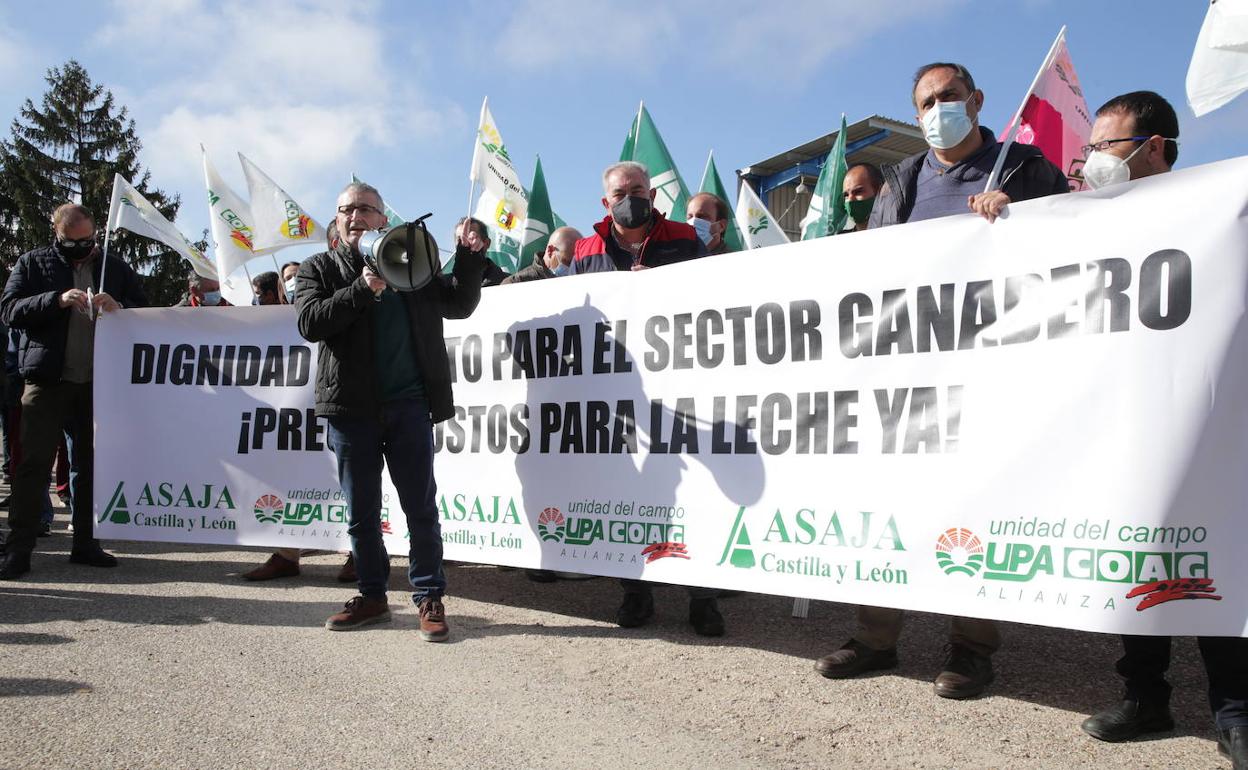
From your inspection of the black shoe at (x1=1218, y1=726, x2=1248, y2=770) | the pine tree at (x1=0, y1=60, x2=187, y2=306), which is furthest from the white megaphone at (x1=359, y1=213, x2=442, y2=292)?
the pine tree at (x1=0, y1=60, x2=187, y2=306)

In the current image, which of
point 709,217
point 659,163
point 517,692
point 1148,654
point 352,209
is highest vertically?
point 659,163

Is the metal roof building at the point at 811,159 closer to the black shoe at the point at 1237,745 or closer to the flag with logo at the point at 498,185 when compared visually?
the flag with logo at the point at 498,185

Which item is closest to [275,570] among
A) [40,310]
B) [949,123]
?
[40,310]

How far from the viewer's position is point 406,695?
124 inches

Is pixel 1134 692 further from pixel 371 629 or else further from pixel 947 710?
pixel 371 629

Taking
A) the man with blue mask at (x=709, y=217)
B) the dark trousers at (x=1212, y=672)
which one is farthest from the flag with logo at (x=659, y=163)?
the dark trousers at (x=1212, y=672)

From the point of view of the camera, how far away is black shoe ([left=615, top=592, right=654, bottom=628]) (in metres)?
4.21

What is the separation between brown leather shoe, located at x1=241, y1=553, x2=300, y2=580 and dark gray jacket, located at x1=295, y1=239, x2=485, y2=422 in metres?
1.59

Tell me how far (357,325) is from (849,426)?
2303 millimetres

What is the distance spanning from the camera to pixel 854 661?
11.3ft

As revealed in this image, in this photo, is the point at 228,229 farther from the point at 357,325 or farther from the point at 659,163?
the point at 357,325

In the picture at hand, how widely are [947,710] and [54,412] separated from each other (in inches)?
206

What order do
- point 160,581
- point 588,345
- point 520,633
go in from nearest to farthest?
point 520,633, point 588,345, point 160,581

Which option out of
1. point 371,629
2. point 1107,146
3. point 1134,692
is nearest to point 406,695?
point 371,629
